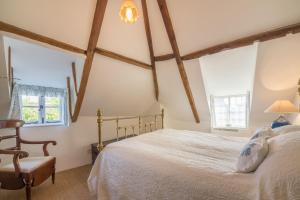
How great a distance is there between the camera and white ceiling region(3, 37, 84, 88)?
2.81 metres

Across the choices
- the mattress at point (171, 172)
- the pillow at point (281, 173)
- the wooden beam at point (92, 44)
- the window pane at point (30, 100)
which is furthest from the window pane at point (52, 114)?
the pillow at point (281, 173)

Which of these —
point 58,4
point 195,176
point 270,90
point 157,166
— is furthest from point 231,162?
point 58,4

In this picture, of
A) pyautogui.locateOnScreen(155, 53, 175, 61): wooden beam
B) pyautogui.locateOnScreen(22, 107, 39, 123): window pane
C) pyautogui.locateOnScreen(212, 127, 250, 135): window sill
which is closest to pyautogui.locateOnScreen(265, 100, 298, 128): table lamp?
pyautogui.locateOnScreen(212, 127, 250, 135): window sill

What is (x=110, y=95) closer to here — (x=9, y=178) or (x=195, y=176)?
(x=9, y=178)

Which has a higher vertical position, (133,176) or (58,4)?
(58,4)

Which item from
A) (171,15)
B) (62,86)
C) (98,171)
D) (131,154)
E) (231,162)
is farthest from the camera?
(62,86)

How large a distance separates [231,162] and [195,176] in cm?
45

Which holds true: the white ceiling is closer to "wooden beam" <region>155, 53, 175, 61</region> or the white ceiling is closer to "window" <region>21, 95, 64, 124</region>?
"window" <region>21, 95, 64, 124</region>

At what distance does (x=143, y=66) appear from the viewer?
152 inches

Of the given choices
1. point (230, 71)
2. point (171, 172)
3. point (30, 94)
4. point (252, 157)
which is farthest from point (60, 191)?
point (230, 71)

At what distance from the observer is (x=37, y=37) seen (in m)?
2.30

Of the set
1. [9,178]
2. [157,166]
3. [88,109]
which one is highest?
[88,109]

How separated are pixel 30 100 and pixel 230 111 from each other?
15.3 feet

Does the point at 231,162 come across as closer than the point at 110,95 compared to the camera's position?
Yes
